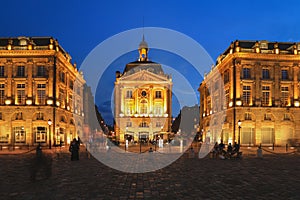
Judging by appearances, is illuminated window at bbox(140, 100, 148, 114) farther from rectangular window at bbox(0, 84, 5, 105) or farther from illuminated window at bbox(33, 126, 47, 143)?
rectangular window at bbox(0, 84, 5, 105)

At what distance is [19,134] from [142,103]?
39220 mm

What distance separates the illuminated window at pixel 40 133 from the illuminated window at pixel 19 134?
170 cm

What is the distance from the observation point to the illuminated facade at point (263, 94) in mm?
50469

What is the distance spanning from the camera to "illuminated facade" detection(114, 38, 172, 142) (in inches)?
3194

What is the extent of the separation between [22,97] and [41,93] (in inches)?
115

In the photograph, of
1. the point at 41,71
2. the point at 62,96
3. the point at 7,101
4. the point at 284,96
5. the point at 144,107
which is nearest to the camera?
the point at 7,101

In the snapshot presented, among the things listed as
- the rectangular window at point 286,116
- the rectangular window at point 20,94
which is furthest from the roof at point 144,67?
the rectangular window at point 286,116

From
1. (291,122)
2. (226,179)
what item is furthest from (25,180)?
(291,122)

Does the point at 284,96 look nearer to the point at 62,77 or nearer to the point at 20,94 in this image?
the point at 62,77

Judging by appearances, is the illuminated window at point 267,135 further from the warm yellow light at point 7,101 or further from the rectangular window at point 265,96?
the warm yellow light at point 7,101

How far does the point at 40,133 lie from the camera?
161 ft

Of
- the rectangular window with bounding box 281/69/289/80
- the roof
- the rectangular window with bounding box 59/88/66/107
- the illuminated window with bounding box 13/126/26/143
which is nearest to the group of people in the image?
the rectangular window with bounding box 281/69/289/80

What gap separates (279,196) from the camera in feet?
35.8

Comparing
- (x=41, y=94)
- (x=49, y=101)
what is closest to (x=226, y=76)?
(x=49, y=101)
